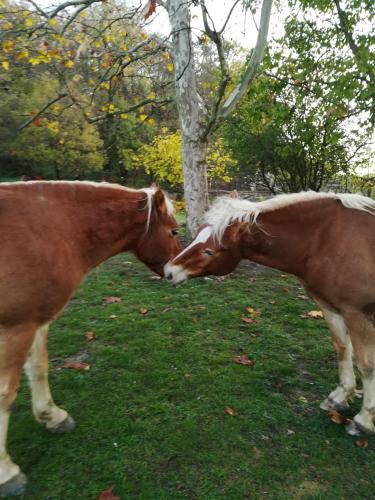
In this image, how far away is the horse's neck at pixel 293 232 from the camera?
286cm

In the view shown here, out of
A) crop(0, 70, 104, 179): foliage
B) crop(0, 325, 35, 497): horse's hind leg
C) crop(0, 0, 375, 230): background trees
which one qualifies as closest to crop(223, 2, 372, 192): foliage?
crop(0, 0, 375, 230): background trees

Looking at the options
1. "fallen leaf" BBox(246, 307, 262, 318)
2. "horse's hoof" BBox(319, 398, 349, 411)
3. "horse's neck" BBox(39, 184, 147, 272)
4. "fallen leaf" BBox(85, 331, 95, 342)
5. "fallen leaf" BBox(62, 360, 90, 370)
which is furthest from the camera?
"fallen leaf" BBox(246, 307, 262, 318)

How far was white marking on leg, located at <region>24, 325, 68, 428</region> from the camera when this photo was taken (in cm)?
275

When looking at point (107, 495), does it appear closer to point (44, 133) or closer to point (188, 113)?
point (188, 113)

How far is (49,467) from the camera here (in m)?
2.45

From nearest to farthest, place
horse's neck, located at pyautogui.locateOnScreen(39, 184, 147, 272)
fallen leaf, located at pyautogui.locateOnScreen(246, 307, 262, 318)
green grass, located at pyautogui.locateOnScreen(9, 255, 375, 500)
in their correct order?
green grass, located at pyautogui.locateOnScreen(9, 255, 375, 500), horse's neck, located at pyautogui.locateOnScreen(39, 184, 147, 272), fallen leaf, located at pyautogui.locateOnScreen(246, 307, 262, 318)

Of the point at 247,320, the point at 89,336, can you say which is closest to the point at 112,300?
the point at 89,336

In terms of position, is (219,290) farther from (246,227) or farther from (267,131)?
(267,131)

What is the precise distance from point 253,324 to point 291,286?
77.6 inches

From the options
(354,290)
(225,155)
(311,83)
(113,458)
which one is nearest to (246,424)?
(113,458)

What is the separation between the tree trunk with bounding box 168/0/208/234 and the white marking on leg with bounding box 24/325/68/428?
407cm

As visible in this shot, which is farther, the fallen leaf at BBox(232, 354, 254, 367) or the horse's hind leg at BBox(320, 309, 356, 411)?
the fallen leaf at BBox(232, 354, 254, 367)

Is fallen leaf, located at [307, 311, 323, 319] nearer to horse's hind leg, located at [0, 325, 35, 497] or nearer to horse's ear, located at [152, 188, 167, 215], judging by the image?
horse's ear, located at [152, 188, 167, 215]

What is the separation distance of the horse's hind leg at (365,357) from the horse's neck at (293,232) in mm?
559
